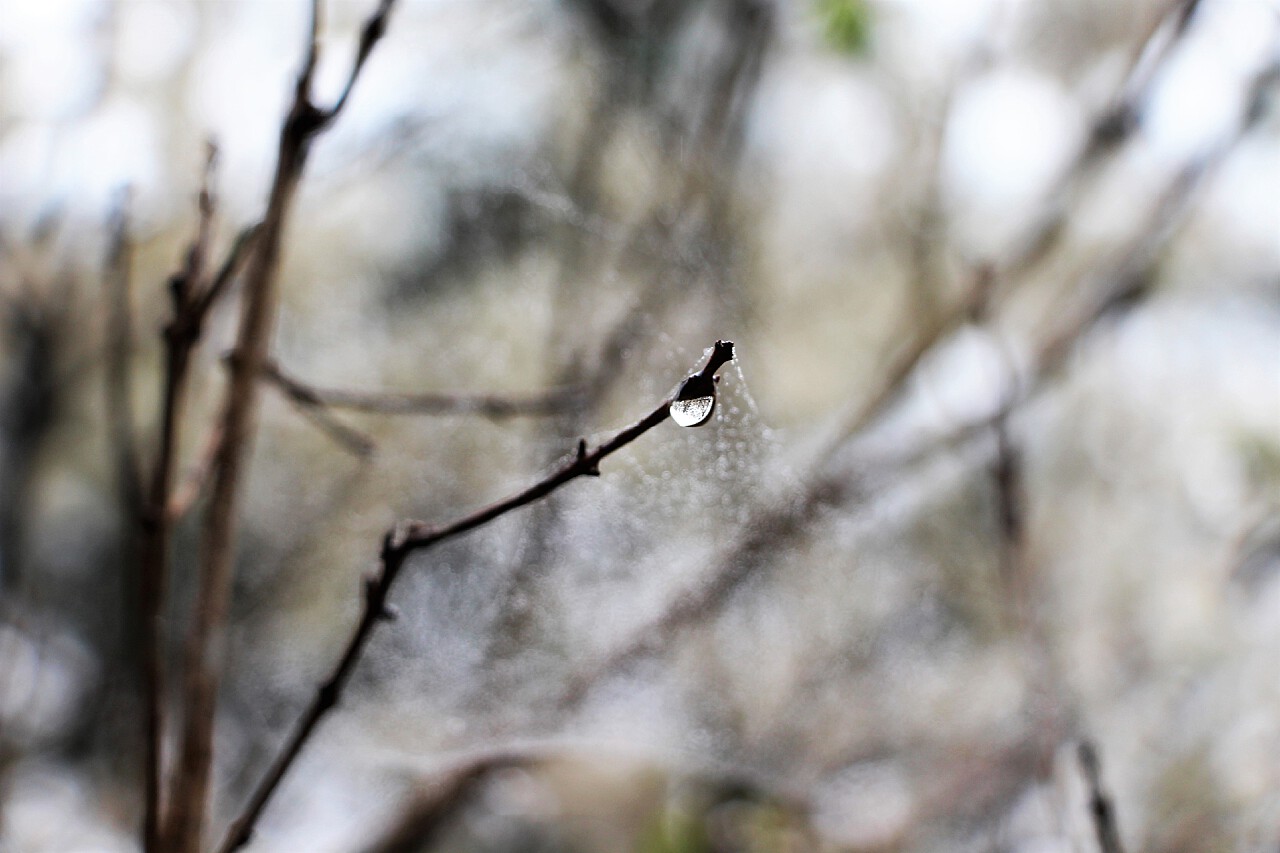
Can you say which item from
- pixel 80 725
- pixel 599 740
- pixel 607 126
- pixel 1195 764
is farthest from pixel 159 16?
pixel 1195 764

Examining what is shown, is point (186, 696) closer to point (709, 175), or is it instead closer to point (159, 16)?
point (709, 175)

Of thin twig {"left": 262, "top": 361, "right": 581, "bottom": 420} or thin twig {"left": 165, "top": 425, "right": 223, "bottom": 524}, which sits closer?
thin twig {"left": 165, "top": 425, "right": 223, "bottom": 524}

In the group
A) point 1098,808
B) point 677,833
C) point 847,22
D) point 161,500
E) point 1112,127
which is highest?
point 1112,127

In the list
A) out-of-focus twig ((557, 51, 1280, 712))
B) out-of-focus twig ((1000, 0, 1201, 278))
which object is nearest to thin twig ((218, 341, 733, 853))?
out-of-focus twig ((557, 51, 1280, 712))

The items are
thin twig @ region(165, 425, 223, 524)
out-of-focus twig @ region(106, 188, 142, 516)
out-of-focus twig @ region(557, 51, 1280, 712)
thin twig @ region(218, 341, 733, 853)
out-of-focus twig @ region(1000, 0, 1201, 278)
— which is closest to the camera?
thin twig @ region(218, 341, 733, 853)

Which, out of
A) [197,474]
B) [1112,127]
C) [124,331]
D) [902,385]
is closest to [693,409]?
[197,474]

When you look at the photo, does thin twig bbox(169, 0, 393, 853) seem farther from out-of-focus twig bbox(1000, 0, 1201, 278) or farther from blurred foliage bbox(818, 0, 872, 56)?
out-of-focus twig bbox(1000, 0, 1201, 278)

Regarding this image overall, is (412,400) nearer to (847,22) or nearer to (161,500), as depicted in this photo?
(161,500)

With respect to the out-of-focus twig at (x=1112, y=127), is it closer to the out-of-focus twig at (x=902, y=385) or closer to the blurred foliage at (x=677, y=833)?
the out-of-focus twig at (x=902, y=385)
